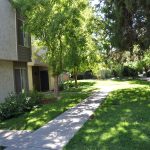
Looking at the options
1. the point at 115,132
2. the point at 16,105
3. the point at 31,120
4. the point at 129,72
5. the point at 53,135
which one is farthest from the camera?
the point at 129,72

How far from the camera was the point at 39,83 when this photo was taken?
2895 centimetres

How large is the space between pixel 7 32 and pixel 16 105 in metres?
4.14

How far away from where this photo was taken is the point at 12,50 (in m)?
16.7

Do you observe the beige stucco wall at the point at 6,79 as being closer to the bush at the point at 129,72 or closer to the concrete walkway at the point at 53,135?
the concrete walkway at the point at 53,135

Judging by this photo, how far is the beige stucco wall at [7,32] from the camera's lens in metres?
15.5

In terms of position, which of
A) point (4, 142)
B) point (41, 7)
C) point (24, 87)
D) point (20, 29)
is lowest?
point (4, 142)

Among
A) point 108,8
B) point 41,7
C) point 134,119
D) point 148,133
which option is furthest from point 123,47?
point 148,133

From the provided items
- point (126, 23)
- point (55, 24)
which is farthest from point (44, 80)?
→ point (126, 23)

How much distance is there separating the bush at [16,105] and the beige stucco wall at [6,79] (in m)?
1.22

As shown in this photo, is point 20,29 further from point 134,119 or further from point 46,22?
point 134,119

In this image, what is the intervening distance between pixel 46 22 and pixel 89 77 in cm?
3902

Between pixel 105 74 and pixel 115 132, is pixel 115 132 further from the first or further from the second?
pixel 105 74

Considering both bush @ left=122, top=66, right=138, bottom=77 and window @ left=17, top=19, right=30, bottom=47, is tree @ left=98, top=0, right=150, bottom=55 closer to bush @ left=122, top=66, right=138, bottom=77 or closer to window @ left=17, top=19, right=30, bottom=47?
window @ left=17, top=19, right=30, bottom=47

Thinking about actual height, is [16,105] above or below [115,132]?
above
